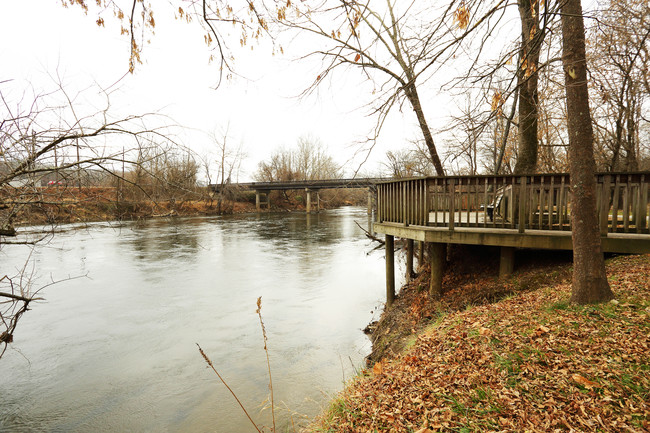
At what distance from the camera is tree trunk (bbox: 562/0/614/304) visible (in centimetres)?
427

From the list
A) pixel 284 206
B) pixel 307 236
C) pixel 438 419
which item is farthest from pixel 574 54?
pixel 284 206

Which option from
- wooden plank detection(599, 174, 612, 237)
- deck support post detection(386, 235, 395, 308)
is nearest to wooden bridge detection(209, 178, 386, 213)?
deck support post detection(386, 235, 395, 308)

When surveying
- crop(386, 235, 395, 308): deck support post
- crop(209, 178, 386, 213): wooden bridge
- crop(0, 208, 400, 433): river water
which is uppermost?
crop(209, 178, 386, 213): wooden bridge

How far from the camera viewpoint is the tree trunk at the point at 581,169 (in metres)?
4.27

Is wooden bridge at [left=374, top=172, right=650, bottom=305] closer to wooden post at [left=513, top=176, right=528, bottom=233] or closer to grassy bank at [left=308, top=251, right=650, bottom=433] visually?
wooden post at [left=513, top=176, right=528, bottom=233]

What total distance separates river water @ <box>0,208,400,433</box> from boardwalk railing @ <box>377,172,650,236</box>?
346 centimetres

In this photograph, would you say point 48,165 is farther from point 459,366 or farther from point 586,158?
point 586,158

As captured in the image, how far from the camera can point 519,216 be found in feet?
21.3

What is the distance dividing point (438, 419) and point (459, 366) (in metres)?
0.96

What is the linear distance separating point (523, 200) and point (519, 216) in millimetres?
320

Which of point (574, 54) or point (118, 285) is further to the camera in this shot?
point (118, 285)

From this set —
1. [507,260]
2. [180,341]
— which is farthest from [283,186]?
[507,260]

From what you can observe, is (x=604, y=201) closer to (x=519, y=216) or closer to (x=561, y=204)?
(x=561, y=204)

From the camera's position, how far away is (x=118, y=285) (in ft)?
43.3
